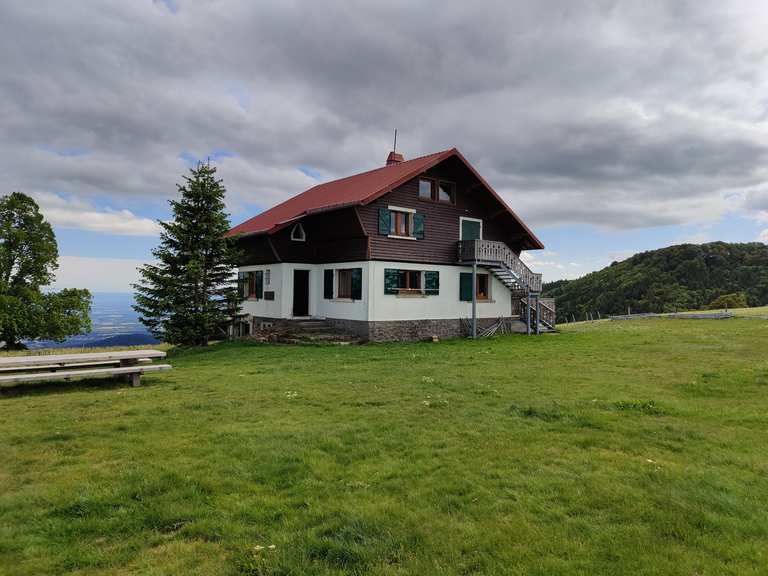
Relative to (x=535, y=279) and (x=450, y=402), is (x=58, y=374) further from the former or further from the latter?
(x=535, y=279)

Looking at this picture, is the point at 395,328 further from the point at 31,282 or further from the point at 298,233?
the point at 31,282

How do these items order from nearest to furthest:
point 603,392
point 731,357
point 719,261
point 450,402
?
1. point 450,402
2. point 603,392
3. point 731,357
4. point 719,261

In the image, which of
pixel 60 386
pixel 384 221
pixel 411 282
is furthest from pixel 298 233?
pixel 60 386

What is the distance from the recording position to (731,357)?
15.0m

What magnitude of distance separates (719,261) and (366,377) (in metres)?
83.9

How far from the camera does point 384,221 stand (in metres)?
22.2

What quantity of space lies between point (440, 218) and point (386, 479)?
20.1 meters

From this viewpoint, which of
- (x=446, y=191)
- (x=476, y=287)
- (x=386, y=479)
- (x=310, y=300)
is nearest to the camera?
(x=386, y=479)

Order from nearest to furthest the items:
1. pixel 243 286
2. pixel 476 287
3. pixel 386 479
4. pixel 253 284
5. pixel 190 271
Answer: pixel 386 479 → pixel 190 271 → pixel 476 287 → pixel 253 284 → pixel 243 286

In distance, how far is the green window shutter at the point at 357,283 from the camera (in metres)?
22.1

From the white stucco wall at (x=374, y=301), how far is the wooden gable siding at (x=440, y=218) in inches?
23.1

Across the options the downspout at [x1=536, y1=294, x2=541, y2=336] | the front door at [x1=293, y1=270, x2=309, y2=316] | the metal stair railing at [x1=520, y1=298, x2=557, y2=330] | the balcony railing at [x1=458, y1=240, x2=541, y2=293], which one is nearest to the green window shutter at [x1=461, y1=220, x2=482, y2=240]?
the balcony railing at [x1=458, y1=240, x2=541, y2=293]

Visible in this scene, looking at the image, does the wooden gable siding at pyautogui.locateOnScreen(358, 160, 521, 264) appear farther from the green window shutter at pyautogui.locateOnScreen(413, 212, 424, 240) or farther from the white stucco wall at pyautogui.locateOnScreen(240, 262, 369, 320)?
→ the white stucco wall at pyautogui.locateOnScreen(240, 262, 369, 320)

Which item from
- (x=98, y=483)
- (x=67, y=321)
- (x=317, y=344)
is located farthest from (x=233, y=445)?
(x=67, y=321)
